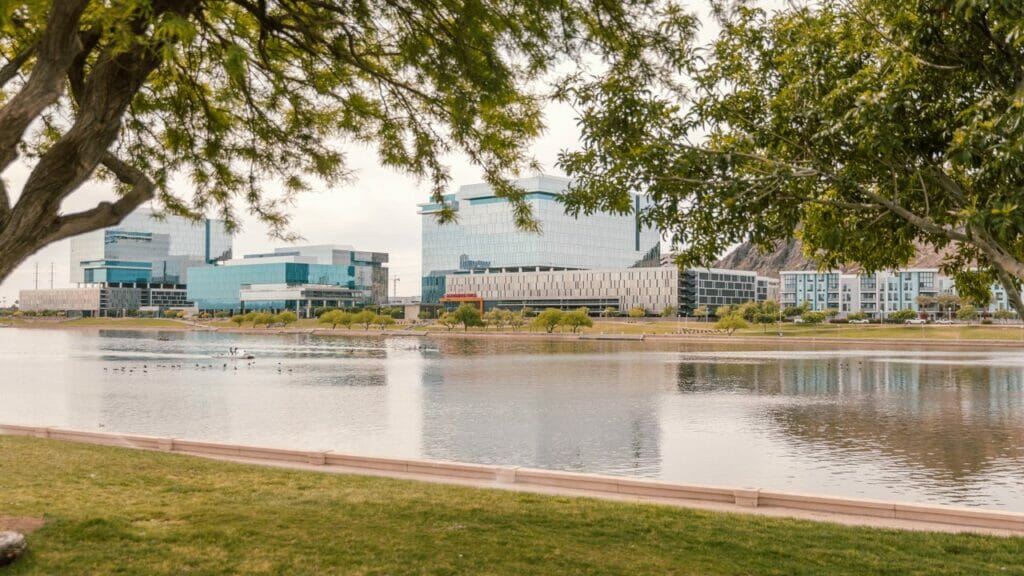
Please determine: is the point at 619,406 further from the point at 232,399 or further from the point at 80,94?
the point at 80,94

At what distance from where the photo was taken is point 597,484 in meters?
16.1

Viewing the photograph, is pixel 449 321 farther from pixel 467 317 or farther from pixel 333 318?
pixel 333 318

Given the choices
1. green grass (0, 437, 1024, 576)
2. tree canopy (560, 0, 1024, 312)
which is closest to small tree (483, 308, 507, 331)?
green grass (0, 437, 1024, 576)

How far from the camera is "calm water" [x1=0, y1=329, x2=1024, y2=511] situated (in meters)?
27.0

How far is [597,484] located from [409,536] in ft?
18.6

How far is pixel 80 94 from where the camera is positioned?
848 cm

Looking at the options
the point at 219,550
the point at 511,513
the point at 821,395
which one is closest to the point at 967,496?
the point at 511,513

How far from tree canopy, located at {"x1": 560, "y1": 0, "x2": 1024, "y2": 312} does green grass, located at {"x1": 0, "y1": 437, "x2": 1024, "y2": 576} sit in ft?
12.3

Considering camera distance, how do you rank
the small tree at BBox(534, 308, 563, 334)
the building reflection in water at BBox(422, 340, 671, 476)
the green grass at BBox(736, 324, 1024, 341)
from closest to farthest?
the building reflection in water at BBox(422, 340, 671, 476)
the green grass at BBox(736, 324, 1024, 341)
the small tree at BBox(534, 308, 563, 334)

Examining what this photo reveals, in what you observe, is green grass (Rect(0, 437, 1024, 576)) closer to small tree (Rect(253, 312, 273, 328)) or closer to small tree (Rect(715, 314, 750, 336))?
small tree (Rect(715, 314, 750, 336))

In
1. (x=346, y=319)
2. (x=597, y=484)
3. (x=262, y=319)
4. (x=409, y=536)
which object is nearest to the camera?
(x=409, y=536)

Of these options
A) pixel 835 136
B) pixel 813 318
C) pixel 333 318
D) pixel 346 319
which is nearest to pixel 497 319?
pixel 346 319

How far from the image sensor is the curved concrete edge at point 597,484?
13.4 m

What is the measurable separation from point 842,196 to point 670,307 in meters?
193
